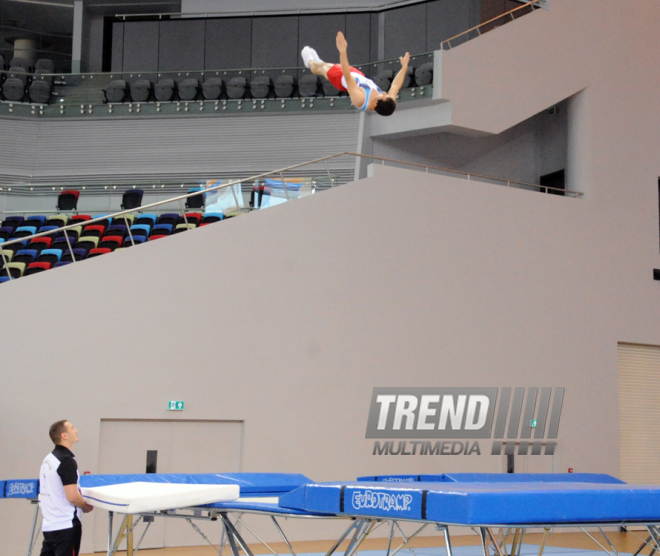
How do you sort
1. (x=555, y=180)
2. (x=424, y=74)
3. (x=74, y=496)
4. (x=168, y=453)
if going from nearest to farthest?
(x=74, y=496) < (x=168, y=453) < (x=424, y=74) < (x=555, y=180)

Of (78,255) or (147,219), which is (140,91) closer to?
(147,219)

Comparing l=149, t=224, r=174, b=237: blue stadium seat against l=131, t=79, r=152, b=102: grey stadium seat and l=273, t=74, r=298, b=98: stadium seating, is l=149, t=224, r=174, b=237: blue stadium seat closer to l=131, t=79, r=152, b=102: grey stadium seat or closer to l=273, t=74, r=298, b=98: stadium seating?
l=273, t=74, r=298, b=98: stadium seating

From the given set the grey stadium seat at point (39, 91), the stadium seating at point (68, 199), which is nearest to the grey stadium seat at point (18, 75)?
the grey stadium seat at point (39, 91)

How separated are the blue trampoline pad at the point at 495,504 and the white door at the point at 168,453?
20.2 feet

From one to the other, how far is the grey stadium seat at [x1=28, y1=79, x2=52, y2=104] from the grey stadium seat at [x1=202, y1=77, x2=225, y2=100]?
3502 millimetres

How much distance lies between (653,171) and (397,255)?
5.51 metres

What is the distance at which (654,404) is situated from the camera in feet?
42.7

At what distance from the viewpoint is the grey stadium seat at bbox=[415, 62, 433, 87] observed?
13.9 metres

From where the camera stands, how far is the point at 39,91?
659 inches

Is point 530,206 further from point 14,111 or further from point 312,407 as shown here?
point 14,111

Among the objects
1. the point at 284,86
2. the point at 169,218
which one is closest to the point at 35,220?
the point at 169,218

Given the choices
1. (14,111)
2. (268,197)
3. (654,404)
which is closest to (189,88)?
(14,111)

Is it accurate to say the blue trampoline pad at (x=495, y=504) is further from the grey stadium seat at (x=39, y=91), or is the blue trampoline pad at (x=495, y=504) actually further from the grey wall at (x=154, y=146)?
the grey stadium seat at (x=39, y=91)

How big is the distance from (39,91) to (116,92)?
173 centimetres
